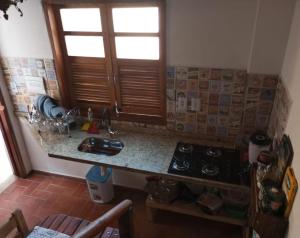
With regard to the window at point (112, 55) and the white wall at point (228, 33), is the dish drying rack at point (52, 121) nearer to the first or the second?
the window at point (112, 55)

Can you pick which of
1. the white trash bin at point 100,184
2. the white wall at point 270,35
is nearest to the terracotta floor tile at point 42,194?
the white trash bin at point 100,184

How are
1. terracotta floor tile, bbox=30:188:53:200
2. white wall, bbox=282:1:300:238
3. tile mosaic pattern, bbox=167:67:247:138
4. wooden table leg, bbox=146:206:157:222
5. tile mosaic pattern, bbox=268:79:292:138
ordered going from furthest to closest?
1. terracotta floor tile, bbox=30:188:53:200
2. wooden table leg, bbox=146:206:157:222
3. tile mosaic pattern, bbox=167:67:247:138
4. tile mosaic pattern, bbox=268:79:292:138
5. white wall, bbox=282:1:300:238

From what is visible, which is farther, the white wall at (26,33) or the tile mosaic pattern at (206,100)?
the white wall at (26,33)

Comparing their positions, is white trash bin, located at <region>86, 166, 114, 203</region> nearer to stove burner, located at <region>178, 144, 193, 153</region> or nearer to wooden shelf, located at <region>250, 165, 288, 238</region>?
stove burner, located at <region>178, 144, 193, 153</region>

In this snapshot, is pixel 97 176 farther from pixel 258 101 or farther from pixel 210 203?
pixel 258 101

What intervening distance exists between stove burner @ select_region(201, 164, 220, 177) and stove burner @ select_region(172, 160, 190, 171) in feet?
0.42

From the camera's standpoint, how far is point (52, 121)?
105 inches

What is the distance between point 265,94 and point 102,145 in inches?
60.9

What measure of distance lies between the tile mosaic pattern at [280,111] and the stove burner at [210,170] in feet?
1.62

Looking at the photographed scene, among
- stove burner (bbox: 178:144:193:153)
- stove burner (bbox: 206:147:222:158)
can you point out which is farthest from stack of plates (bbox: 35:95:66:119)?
stove burner (bbox: 206:147:222:158)

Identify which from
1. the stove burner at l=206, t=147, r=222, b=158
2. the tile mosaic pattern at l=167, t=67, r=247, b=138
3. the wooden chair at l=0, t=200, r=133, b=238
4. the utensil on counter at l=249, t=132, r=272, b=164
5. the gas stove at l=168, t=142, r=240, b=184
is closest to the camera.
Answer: the wooden chair at l=0, t=200, r=133, b=238

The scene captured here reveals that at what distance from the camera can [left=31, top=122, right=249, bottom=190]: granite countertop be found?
2161 mm

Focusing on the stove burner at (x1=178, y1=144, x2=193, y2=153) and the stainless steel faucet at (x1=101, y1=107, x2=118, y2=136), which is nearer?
the stove burner at (x1=178, y1=144, x2=193, y2=153)

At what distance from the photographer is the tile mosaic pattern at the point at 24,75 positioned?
2.66 metres
